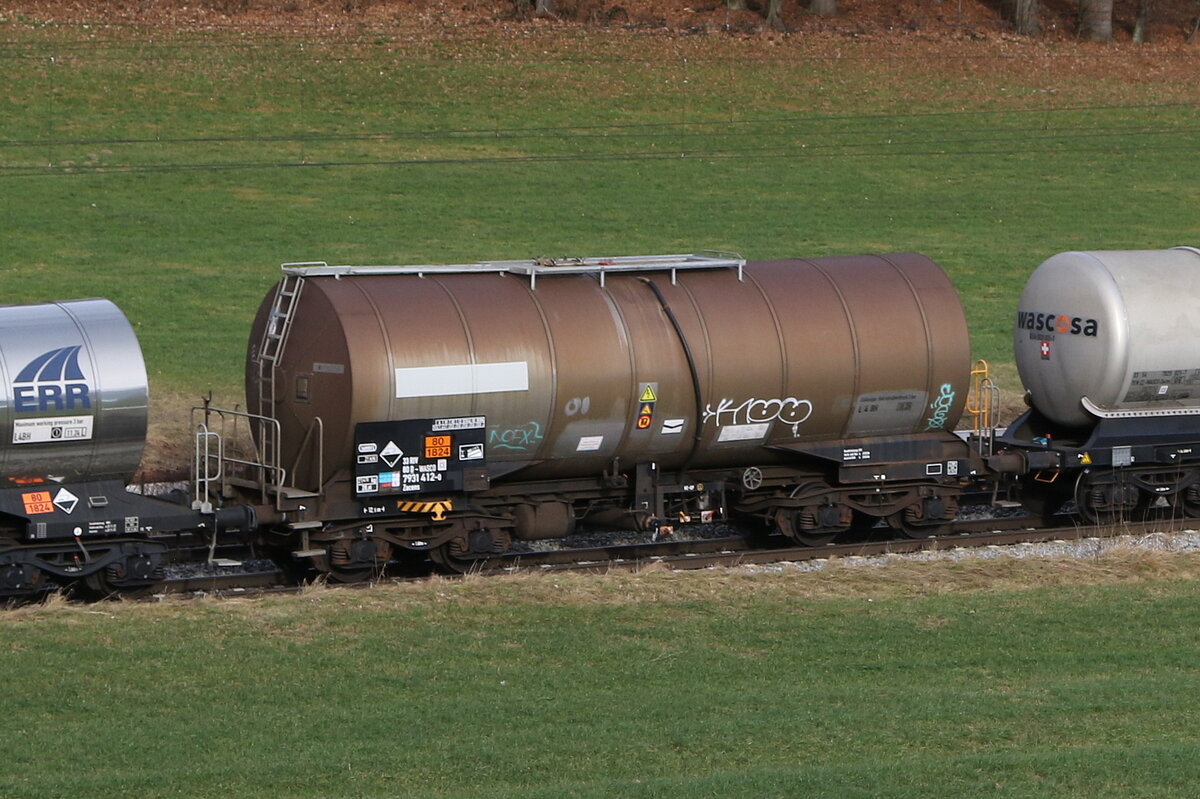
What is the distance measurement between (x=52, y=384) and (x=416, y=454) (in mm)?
4050

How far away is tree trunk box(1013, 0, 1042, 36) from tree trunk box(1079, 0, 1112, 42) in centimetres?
179

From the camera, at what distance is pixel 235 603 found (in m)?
17.0

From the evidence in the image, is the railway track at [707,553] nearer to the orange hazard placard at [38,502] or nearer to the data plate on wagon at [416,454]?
the data plate on wagon at [416,454]

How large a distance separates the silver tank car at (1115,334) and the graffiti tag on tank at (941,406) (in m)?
1.96

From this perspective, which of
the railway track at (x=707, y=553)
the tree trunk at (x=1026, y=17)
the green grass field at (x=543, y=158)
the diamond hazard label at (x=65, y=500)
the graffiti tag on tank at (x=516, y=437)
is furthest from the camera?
the tree trunk at (x=1026, y=17)

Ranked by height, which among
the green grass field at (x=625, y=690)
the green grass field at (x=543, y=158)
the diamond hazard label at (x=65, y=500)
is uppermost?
the green grass field at (x=543, y=158)

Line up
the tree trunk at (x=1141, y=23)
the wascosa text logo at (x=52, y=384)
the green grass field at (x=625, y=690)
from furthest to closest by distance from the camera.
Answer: the tree trunk at (x=1141, y=23)
the wascosa text logo at (x=52, y=384)
the green grass field at (x=625, y=690)

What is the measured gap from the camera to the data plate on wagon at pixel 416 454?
18.5m

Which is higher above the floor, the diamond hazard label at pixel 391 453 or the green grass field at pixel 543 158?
the green grass field at pixel 543 158

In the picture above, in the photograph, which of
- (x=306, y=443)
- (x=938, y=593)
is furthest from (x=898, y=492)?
(x=306, y=443)

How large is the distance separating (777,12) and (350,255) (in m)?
27.1

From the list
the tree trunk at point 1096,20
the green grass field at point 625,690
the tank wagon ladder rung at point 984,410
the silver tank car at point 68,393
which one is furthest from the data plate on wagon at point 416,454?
the tree trunk at point 1096,20

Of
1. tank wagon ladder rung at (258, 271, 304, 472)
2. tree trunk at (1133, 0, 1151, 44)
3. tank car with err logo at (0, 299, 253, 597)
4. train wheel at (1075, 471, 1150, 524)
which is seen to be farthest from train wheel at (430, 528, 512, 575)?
tree trunk at (1133, 0, 1151, 44)

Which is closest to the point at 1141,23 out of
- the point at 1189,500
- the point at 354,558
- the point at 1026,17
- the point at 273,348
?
the point at 1026,17
